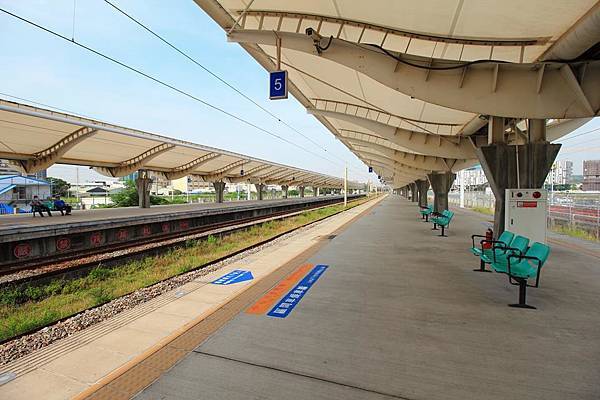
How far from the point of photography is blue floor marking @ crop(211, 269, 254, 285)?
21.0ft

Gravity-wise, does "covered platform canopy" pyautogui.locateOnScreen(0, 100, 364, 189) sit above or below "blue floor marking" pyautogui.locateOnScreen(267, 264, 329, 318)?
above

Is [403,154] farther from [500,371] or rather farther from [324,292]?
[500,371]

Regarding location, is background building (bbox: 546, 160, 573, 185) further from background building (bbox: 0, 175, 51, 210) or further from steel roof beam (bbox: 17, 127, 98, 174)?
background building (bbox: 0, 175, 51, 210)

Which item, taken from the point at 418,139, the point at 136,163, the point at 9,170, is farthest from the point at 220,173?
the point at 418,139

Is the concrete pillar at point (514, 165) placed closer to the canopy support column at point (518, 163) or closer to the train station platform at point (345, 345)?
the canopy support column at point (518, 163)

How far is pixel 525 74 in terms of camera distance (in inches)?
277

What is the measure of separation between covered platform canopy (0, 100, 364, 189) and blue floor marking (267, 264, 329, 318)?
573 inches

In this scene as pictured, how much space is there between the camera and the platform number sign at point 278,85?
23.5 ft

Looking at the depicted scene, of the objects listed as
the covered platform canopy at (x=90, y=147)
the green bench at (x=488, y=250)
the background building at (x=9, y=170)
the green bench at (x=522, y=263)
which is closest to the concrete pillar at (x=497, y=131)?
the green bench at (x=488, y=250)

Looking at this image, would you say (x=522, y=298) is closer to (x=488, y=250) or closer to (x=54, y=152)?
(x=488, y=250)

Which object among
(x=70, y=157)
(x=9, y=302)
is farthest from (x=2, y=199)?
(x=9, y=302)

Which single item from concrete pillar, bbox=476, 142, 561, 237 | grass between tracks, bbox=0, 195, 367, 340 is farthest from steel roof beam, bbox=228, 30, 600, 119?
grass between tracks, bbox=0, 195, 367, 340

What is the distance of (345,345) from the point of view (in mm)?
3680

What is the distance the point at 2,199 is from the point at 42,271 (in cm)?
3209
